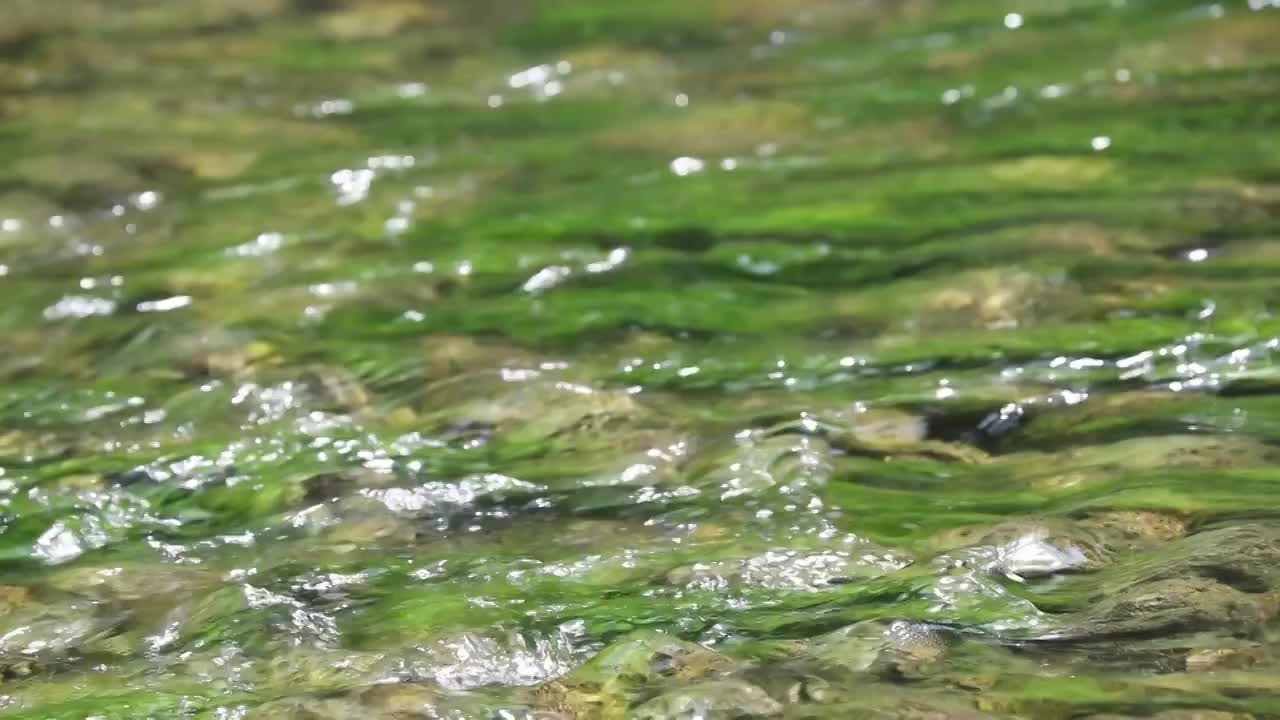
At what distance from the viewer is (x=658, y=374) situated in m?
3.09

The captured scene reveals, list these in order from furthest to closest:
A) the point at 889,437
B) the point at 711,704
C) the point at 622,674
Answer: the point at 889,437, the point at 622,674, the point at 711,704

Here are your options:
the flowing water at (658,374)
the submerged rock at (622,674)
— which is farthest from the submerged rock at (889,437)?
the submerged rock at (622,674)

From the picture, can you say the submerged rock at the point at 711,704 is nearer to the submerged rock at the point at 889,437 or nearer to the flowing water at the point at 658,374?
the flowing water at the point at 658,374

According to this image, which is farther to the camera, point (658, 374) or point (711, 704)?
point (658, 374)

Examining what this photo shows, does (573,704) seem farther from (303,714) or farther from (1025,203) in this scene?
(1025,203)

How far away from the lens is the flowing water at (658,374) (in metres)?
2.13

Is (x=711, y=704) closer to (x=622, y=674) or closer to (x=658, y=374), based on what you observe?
(x=622, y=674)

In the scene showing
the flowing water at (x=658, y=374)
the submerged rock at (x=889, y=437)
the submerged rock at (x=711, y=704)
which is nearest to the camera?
the submerged rock at (x=711, y=704)

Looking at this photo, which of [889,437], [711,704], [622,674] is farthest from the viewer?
[889,437]

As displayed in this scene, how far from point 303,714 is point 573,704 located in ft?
1.23

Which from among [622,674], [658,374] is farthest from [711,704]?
[658,374]

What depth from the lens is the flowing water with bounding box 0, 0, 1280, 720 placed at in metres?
2.13

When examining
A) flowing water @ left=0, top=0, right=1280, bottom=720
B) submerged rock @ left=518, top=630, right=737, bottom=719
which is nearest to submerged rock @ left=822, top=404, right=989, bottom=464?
flowing water @ left=0, top=0, right=1280, bottom=720

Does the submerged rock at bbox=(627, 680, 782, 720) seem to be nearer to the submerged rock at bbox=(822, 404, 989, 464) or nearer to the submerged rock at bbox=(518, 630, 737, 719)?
the submerged rock at bbox=(518, 630, 737, 719)
